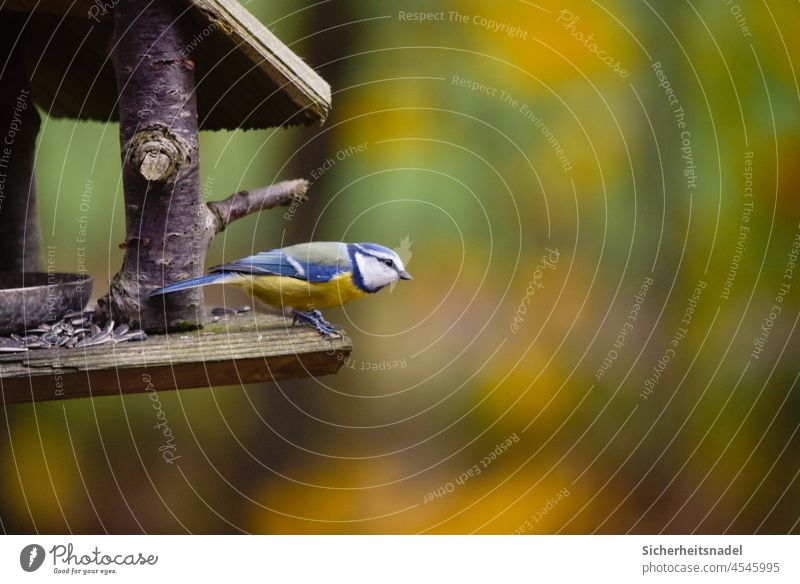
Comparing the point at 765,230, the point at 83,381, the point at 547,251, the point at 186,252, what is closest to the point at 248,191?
the point at 186,252

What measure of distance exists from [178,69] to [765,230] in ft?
3.89

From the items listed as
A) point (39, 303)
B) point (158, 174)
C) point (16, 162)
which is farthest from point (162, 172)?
point (16, 162)

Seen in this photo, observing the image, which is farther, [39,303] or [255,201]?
[255,201]

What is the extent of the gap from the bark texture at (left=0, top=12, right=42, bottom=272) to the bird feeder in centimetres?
12

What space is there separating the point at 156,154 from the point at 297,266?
0.83 feet

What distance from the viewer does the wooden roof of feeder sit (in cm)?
133

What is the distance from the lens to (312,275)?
1302 mm

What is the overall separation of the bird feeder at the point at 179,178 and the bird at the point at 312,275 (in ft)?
0.18

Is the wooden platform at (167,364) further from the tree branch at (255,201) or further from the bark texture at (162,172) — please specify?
the tree branch at (255,201)

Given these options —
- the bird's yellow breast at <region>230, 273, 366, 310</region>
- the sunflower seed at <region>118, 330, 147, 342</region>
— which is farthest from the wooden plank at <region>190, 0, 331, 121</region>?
the sunflower seed at <region>118, 330, 147, 342</region>

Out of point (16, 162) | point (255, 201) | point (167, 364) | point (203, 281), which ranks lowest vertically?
point (167, 364)

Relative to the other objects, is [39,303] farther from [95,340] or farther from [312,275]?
[312,275]

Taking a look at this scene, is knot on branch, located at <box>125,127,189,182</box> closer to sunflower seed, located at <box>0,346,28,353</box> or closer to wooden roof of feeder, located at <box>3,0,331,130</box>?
wooden roof of feeder, located at <box>3,0,331,130</box>

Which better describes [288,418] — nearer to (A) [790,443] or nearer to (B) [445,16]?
(B) [445,16]
